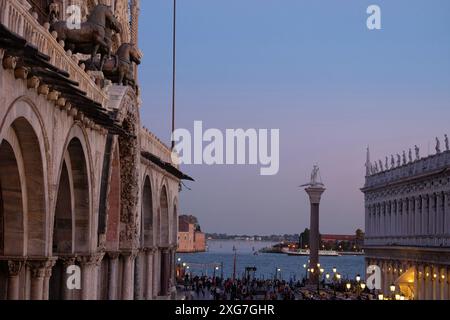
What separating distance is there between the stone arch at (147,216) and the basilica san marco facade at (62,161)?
2589 millimetres

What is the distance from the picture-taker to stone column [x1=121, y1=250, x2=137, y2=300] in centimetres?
2384

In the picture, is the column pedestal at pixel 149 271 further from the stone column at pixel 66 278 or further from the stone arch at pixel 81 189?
the stone column at pixel 66 278

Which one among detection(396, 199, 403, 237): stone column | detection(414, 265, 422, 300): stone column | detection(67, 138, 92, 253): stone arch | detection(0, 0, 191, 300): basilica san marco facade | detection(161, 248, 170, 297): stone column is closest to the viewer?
detection(0, 0, 191, 300): basilica san marco facade

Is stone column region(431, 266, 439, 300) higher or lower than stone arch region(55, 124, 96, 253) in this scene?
lower

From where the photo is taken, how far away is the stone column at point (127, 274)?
23844 millimetres

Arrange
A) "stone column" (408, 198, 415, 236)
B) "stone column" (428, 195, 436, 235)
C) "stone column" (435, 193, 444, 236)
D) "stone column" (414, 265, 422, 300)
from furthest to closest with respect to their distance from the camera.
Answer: "stone column" (408, 198, 415, 236) < "stone column" (414, 265, 422, 300) < "stone column" (428, 195, 436, 235) < "stone column" (435, 193, 444, 236)

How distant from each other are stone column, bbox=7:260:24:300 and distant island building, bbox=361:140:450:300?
98.5 feet

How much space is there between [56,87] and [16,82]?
185cm

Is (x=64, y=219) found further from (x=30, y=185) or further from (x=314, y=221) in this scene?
(x=314, y=221)

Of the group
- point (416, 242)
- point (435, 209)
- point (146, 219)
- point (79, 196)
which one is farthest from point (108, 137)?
point (416, 242)

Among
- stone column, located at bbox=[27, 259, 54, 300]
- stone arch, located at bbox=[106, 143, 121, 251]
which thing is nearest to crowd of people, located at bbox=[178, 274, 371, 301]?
stone arch, located at bbox=[106, 143, 121, 251]

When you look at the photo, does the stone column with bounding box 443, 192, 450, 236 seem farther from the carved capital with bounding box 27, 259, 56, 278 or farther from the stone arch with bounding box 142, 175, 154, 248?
the carved capital with bounding box 27, 259, 56, 278
